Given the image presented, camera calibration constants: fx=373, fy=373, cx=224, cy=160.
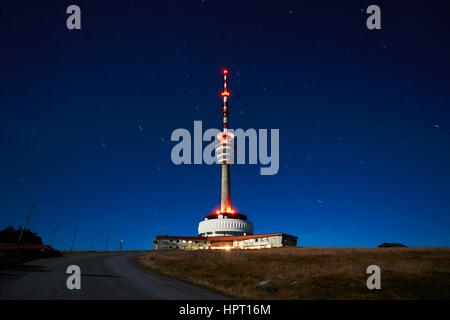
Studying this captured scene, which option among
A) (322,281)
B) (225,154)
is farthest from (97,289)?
(225,154)

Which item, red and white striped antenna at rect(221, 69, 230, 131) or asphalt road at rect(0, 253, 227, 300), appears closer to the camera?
asphalt road at rect(0, 253, 227, 300)

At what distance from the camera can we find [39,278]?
20500mm

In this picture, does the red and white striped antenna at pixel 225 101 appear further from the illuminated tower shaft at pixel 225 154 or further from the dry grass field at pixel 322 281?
the dry grass field at pixel 322 281

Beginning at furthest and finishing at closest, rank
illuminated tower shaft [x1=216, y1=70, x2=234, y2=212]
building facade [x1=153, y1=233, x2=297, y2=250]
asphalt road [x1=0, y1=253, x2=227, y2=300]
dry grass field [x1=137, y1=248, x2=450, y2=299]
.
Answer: illuminated tower shaft [x1=216, y1=70, x2=234, y2=212], building facade [x1=153, y1=233, x2=297, y2=250], dry grass field [x1=137, y1=248, x2=450, y2=299], asphalt road [x1=0, y1=253, x2=227, y2=300]

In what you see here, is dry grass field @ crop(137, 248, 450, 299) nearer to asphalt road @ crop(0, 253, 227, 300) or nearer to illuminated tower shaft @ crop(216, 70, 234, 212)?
Result: asphalt road @ crop(0, 253, 227, 300)

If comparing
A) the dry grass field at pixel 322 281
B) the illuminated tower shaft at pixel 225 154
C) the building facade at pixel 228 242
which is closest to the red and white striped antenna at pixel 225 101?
the illuminated tower shaft at pixel 225 154

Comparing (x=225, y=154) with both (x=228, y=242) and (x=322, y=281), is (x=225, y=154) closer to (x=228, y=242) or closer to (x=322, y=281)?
(x=228, y=242)

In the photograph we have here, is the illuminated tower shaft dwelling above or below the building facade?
above

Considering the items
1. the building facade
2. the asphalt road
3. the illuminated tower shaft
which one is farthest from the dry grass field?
the illuminated tower shaft

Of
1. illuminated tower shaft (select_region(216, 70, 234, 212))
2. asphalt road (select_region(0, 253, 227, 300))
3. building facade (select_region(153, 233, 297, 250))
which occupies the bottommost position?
asphalt road (select_region(0, 253, 227, 300))

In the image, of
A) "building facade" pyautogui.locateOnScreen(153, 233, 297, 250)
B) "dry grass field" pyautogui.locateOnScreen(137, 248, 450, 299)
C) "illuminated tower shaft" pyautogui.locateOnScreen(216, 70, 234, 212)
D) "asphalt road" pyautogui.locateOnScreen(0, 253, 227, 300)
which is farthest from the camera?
"illuminated tower shaft" pyautogui.locateOnScreen(216, 70, 234, 212)
